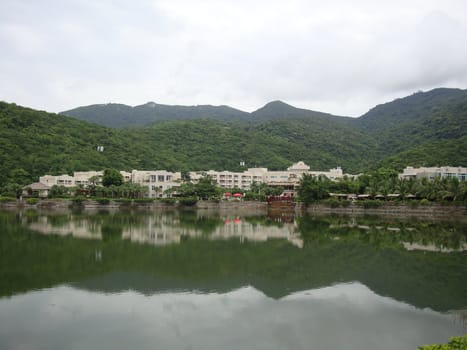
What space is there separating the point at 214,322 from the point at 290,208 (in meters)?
49.1

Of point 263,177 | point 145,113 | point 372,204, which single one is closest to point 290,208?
point 372,204

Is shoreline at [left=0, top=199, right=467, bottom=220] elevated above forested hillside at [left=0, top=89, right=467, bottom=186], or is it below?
below

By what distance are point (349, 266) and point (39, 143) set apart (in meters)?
68.6

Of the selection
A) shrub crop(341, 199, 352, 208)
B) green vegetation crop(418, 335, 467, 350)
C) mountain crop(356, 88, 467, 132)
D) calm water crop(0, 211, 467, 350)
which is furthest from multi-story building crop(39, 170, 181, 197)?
mountain crop(356, 88, 467, 132)

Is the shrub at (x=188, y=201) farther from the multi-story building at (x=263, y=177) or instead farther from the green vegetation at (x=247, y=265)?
the green vegetation at (x=247, y=265)

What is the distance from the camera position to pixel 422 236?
27.8 metres

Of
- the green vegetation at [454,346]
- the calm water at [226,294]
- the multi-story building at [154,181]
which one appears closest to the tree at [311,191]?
the multi-story building at [154,181]

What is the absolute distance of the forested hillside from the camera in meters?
71.8

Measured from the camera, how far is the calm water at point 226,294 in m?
9.36

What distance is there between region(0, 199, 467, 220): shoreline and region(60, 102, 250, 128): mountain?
10111cm

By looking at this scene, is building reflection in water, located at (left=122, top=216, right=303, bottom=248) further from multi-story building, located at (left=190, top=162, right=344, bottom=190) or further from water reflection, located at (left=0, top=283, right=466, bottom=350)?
multi-story building, located at (left=190, top=162, right=344, bottom=190)

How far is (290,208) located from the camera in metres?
58.6

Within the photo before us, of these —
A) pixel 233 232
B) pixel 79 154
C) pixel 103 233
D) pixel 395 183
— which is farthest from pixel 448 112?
pixel 103 233

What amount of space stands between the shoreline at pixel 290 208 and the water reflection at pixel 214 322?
123ft
